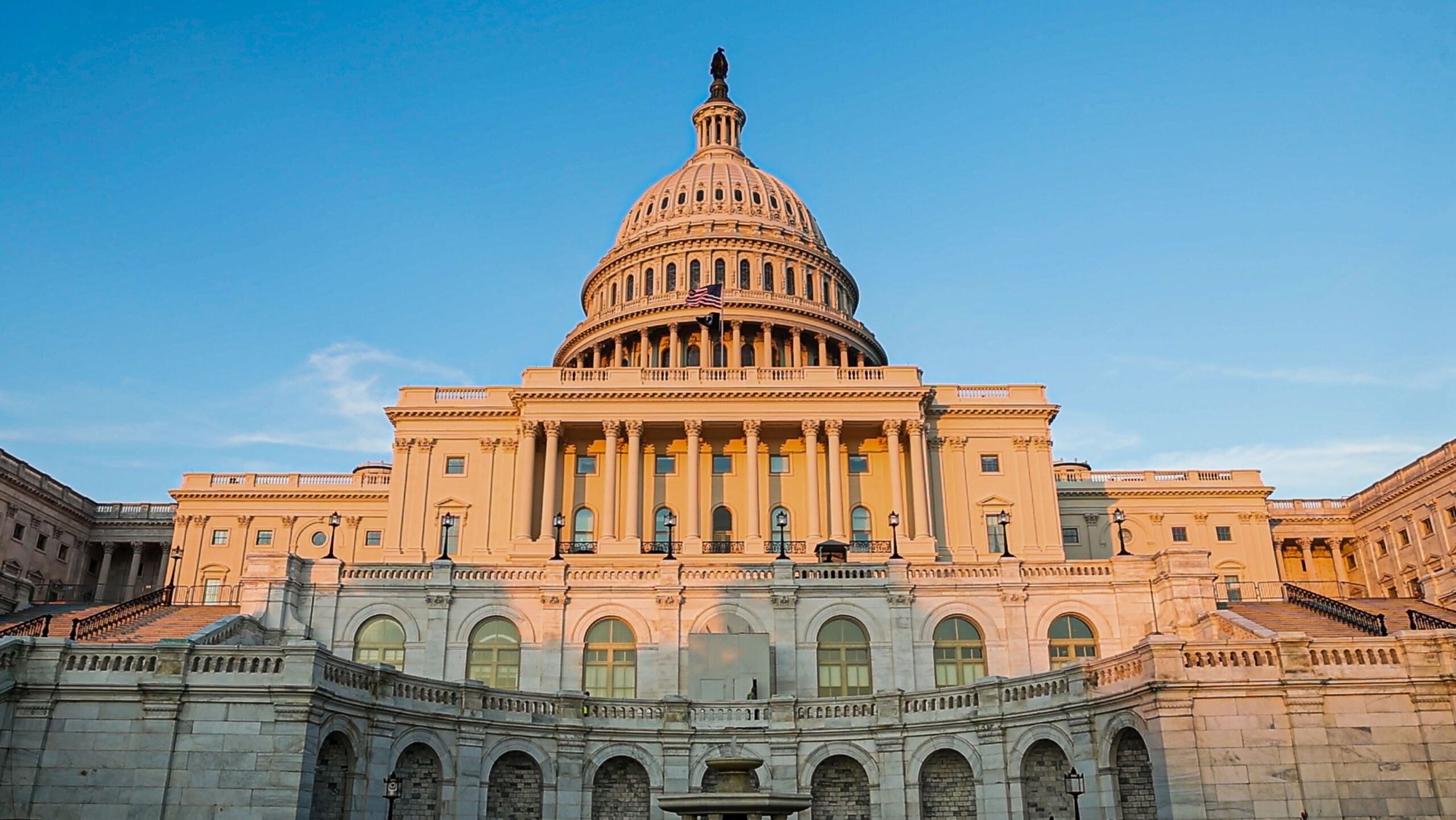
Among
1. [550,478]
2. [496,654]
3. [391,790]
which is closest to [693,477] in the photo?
[550,478]

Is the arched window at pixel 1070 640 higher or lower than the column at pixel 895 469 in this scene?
lower

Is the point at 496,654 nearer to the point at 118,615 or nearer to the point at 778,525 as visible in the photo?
the point at 118,615

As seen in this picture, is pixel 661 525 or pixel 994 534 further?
pixel 994 534

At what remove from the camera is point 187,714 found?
2870 centimetres

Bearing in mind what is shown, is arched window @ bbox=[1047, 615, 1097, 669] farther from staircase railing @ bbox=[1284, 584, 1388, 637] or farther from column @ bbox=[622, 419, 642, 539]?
column @ bbox=[622, 419, 642, 539]

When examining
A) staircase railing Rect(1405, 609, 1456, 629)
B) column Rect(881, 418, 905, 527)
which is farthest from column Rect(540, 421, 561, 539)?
staircase railing Rect(1405, 609, 1456, 629)

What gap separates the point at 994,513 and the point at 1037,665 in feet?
101

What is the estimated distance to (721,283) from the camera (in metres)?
104

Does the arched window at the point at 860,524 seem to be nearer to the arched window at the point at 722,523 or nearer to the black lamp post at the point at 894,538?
the black lamp post at the point at 894,538

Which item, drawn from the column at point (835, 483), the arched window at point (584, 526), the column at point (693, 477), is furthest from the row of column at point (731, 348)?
the arched window at point (584, 526)

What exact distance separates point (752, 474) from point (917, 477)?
32.6 ft

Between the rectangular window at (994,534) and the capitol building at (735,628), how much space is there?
0.70ft

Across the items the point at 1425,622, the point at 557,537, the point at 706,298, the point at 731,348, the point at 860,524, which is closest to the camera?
the point at 1425,622

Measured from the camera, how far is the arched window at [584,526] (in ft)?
243
